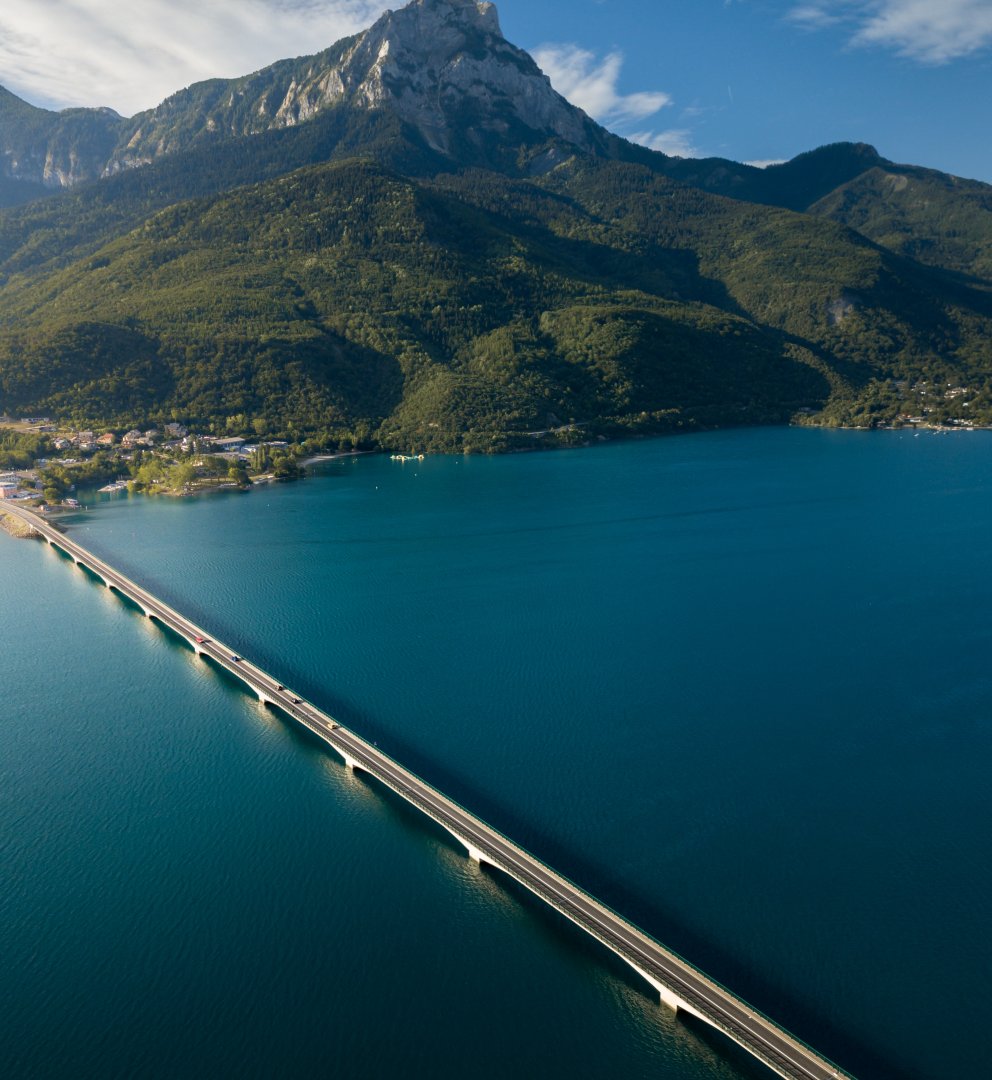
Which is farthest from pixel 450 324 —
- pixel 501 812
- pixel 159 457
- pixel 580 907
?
pixel 580 907

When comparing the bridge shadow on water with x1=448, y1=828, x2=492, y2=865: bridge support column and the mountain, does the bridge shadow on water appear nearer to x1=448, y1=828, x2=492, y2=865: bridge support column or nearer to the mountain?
x1=448, y1=828, x2=492, y2=865: bridge support column

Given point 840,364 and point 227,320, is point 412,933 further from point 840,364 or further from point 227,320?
point 840,364

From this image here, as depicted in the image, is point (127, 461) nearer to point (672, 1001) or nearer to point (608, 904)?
point (608, 904)

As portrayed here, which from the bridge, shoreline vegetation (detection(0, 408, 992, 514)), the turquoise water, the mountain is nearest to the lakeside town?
shoreline vegetation (detection(0, 408, 992, 514))

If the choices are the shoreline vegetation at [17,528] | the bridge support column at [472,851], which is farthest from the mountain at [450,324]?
the bridge support column at [472,851]

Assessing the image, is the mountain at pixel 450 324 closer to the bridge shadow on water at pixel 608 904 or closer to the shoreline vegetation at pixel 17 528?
the shoreline vegetation at pixel 17 528
